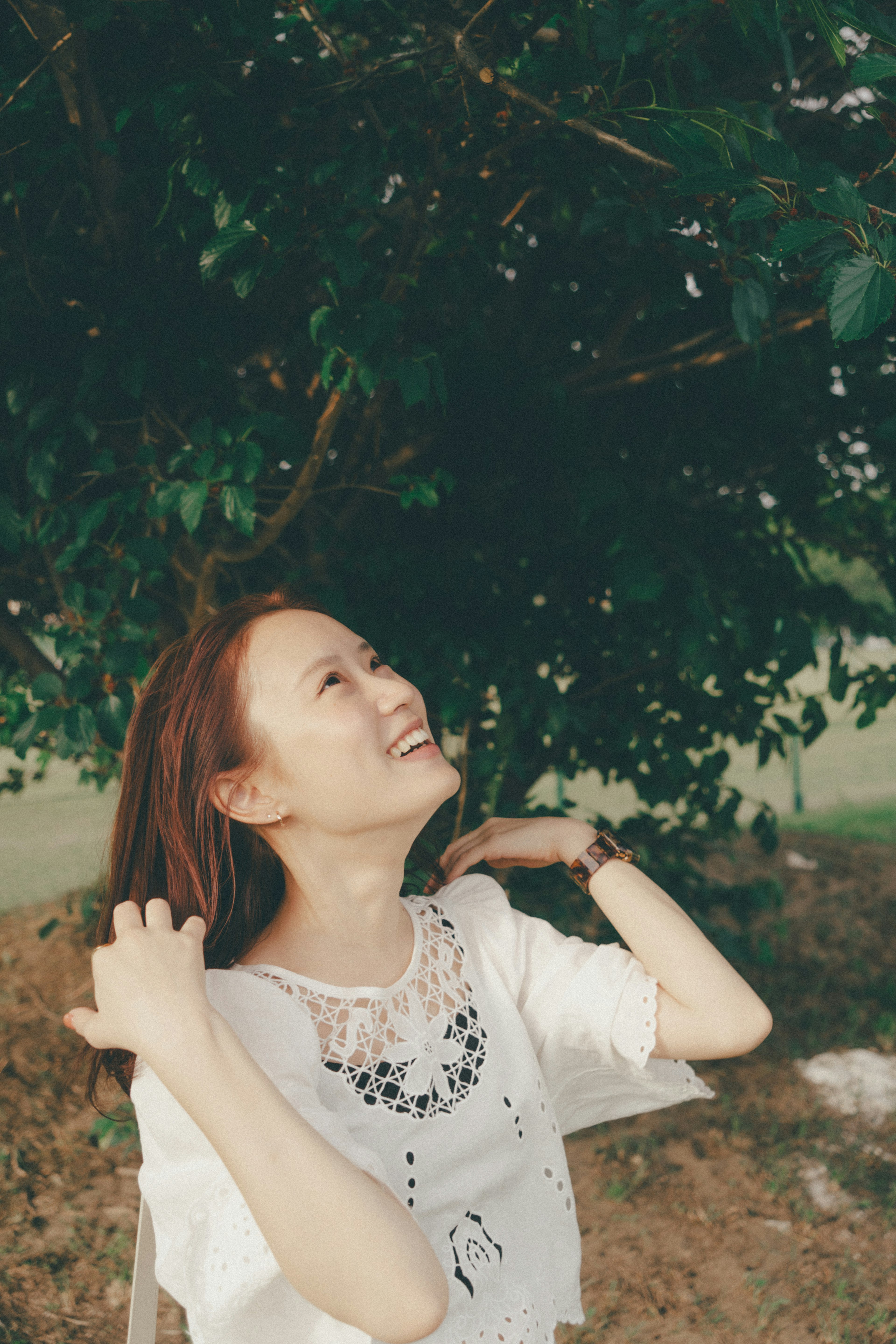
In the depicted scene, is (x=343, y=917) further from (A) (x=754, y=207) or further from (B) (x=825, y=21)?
(B) (x=825, y=21)

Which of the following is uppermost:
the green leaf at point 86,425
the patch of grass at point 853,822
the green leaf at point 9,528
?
the green leaf at point 86,425

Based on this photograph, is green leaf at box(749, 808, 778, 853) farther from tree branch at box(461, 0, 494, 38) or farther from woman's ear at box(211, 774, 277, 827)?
tree branch at box(461, 0, 494, 38)

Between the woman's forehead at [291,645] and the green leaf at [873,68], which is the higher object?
the green leaf at [873,68]

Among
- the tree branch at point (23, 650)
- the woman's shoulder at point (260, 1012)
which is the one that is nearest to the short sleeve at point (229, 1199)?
the woman's shoulder at point (260, 1012)

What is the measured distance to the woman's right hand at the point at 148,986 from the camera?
95 cm

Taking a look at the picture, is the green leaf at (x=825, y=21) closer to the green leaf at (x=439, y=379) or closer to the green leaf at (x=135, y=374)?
the green leaf at (x=439, y=379)

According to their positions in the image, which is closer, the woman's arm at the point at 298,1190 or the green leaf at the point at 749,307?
the woman's arm at the point at 298,1190

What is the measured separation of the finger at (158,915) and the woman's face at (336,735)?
0.74ft

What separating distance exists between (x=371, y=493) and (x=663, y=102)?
4.06 ft

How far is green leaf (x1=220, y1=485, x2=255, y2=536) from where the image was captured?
68.9 inches

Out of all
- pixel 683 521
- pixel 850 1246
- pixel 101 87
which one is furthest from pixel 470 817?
pixel 101 87

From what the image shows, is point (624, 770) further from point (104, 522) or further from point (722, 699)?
point (104, 522)

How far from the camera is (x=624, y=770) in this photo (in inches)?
112

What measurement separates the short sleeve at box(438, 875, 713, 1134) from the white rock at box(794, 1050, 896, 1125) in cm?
246
